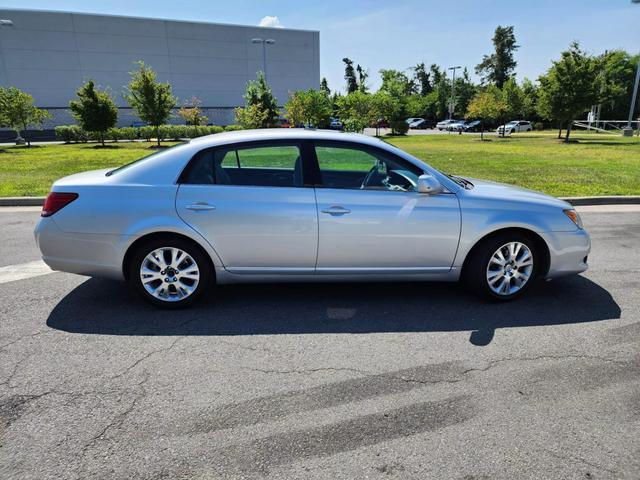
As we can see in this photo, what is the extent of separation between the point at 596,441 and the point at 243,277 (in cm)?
287

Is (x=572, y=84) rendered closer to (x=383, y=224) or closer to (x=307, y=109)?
(x=307, y=109)

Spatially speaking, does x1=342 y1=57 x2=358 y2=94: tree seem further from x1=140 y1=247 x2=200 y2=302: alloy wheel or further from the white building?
x1=140 y1=247 x2=200 y2=302: alloy wheel

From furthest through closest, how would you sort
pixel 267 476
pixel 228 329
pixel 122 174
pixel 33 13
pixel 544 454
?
pixel 33 13 → pixel 122 174 → pixel 228 329 → pixel 544 454 → pixel 267 476

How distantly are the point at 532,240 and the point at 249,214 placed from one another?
2.68m

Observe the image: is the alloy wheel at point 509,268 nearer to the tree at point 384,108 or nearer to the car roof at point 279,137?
the car roof at point 279,137

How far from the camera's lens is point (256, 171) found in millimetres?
4297

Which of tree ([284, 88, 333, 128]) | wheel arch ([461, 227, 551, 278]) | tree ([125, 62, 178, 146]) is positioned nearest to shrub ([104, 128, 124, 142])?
tree ([125, 62, 178, 146])

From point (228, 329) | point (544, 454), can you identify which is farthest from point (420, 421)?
point (228, 329)

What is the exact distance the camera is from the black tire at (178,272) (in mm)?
3957

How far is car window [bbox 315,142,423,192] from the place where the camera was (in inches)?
163

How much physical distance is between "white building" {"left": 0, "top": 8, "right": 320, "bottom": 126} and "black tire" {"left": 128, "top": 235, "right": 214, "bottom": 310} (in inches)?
1809

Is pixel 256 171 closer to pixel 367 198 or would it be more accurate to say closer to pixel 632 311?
pixel 367 198

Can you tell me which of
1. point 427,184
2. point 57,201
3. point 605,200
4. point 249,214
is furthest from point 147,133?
point 427,184

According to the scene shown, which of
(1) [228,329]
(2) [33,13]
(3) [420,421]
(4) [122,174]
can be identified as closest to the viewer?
(3) [420,421]
